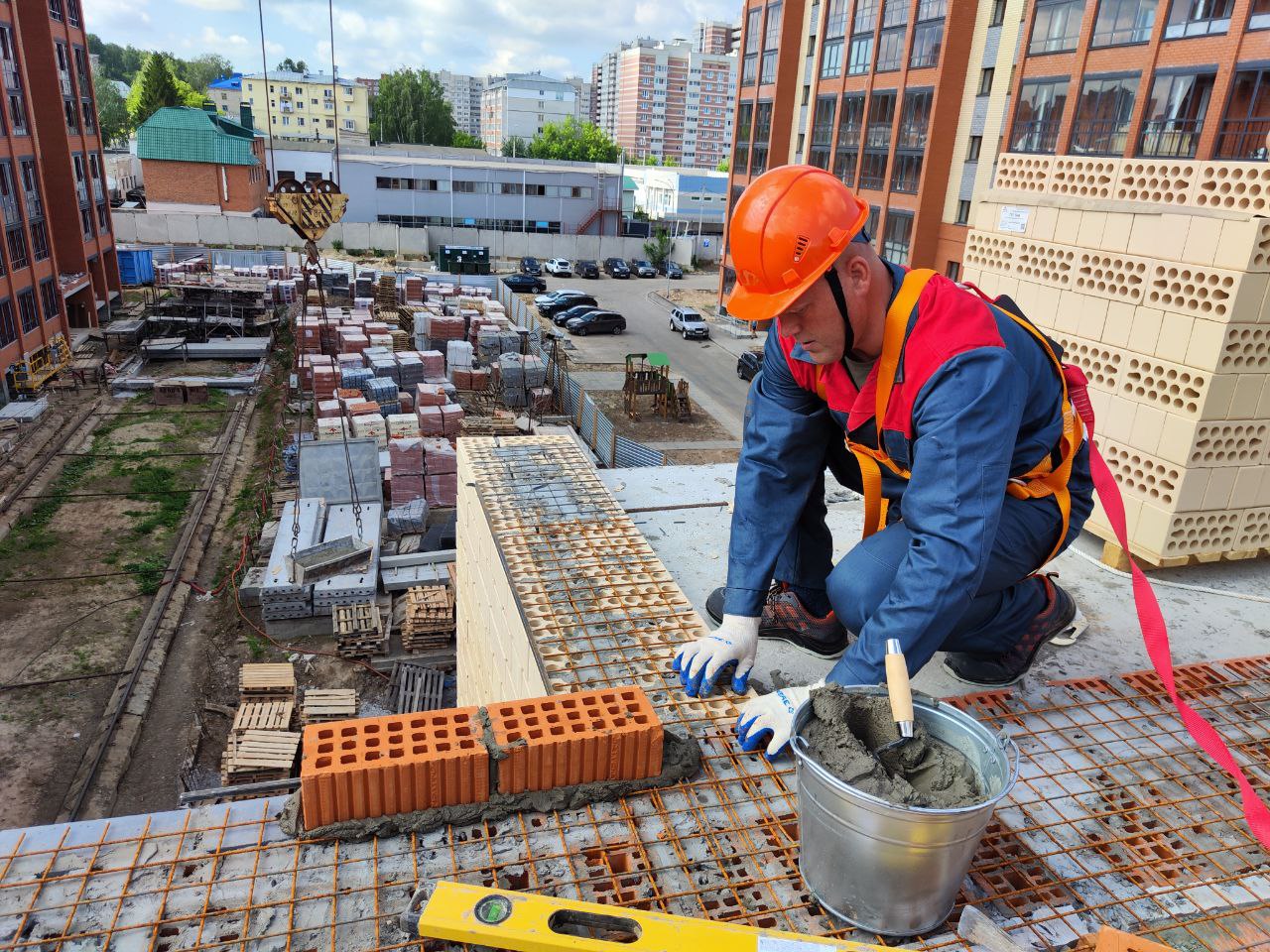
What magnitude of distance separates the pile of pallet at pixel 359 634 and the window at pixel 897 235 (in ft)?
75.8

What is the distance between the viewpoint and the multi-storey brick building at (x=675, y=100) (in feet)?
436

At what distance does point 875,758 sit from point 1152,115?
77.4 ft

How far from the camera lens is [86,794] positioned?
9250 mm

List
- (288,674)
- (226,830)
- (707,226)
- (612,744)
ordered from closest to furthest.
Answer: (226,830) < (612,744) < (288,674) < (707,226)

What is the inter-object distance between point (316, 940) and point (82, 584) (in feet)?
44.5

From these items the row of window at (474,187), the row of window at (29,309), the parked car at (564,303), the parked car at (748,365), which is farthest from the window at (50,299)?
the row of window at (474,187)

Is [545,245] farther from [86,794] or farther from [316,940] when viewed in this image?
[316,940]

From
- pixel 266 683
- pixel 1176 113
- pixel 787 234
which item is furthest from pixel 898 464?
pixel 1176 113

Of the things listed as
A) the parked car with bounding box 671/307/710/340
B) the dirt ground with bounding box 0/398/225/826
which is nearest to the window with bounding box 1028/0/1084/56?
the parked car with bounding box 671/307/710/340

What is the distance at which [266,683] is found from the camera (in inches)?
425

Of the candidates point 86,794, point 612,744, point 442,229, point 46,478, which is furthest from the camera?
point 442,229

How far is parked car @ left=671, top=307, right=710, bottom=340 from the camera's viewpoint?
34906mm

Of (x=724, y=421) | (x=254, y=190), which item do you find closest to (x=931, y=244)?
(x=724, y=421)

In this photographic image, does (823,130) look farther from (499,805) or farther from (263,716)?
(499,805)
